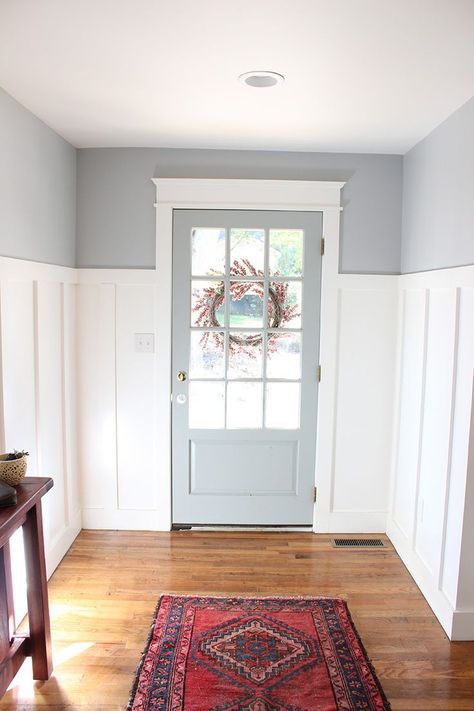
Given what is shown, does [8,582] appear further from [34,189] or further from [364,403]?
[364,403]

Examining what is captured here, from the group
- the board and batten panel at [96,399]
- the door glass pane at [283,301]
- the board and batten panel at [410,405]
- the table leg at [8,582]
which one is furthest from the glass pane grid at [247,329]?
the table leg at [8,582]

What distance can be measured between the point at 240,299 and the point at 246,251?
0.29 m

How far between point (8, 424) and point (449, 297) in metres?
2.10

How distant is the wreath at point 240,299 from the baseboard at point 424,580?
1.45m

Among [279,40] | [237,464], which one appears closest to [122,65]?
[279,40]

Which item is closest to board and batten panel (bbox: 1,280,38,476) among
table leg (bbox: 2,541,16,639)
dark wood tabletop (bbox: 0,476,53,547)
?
dark wood tabletop (bbox: 0,476,53,547)

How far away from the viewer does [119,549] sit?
3166 mm

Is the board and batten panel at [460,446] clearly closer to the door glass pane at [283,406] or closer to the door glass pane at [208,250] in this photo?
the door glass pane at [283,406]

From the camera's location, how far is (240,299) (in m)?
3.27

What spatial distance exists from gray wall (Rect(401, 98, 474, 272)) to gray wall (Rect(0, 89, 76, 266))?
199 cm

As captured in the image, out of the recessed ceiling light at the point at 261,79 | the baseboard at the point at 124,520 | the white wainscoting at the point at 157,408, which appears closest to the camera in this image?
the recessed ceiling light at the point at 261,79

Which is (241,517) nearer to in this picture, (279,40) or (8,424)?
A: (8,424)

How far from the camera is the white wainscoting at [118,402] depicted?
325 cm

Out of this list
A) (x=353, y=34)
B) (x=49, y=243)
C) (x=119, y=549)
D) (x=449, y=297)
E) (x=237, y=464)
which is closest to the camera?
(x=353, y=34)
